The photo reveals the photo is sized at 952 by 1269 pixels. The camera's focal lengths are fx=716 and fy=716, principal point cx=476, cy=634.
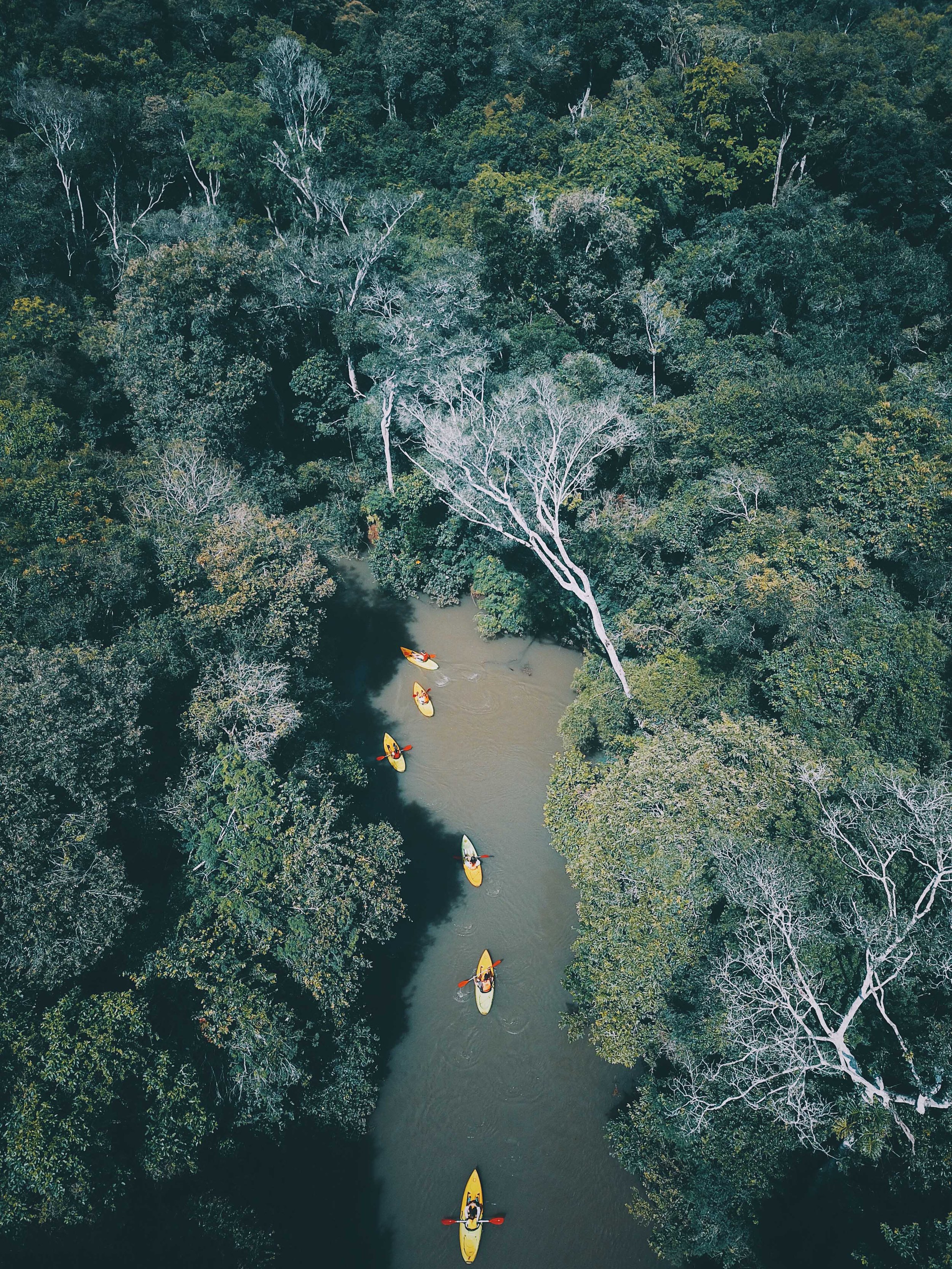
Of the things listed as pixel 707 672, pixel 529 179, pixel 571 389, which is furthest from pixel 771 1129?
pixel 529 179

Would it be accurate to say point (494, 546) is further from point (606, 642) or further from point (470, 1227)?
point (470, 1227)

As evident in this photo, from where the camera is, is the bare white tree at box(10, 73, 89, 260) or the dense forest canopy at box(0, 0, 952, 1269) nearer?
the dense forest canopy at box(0, 0, 952, 1269)

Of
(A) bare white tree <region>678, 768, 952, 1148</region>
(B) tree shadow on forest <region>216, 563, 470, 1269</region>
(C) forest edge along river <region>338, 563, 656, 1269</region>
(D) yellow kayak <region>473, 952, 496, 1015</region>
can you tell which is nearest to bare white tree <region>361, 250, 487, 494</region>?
(B) tree shadow on forest <region>216, 563, 470, 1269</region>

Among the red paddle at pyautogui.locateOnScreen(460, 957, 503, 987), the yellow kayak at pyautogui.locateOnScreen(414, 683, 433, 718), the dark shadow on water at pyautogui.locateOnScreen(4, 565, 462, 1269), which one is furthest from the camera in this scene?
the yellow kayak at pyautogui.locateOnScreen(414, 683, 433, 718)

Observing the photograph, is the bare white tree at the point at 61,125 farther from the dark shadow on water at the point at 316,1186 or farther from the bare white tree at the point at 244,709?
the dark shadow on water at the point at 316,1186

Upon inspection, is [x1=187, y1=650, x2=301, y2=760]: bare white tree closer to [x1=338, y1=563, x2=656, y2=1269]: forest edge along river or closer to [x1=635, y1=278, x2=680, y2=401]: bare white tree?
[x1=338, y1=563, x2=656, y2=1269]: forest edge along river

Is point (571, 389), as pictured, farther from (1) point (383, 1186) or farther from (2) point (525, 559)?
(1) point (383, 1186)

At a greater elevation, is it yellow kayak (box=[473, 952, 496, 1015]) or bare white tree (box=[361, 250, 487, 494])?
bare white tree (box=[361, 250, 487, 494])

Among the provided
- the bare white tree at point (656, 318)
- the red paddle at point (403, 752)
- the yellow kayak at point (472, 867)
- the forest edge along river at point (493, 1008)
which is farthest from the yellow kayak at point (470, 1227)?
the bare white tree at point (656, 318)
